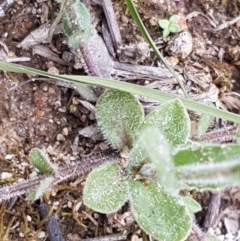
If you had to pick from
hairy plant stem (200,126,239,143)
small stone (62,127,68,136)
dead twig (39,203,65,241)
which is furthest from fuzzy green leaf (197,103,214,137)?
dead twig (39,203,65,241)

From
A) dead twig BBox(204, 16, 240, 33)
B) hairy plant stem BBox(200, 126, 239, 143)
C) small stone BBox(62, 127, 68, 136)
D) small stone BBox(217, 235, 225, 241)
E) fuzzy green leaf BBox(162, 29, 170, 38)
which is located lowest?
small stone BBox(217, 235, 225, 241)

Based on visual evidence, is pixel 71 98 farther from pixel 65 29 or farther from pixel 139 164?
pixel 139 164

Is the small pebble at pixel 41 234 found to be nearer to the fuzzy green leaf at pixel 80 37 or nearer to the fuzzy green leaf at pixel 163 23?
the fuzzy green leaf at pixel 80 37

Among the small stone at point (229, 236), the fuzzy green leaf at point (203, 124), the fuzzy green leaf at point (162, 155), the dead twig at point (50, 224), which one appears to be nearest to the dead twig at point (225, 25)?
the fuzzy green leaf at point (203, 124)

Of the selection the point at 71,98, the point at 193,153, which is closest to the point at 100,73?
the point at 71,98

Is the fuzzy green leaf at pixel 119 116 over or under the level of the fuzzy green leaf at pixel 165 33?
under

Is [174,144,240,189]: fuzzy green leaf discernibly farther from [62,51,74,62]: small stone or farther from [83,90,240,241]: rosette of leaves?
[62,51,74,62]: small stone
